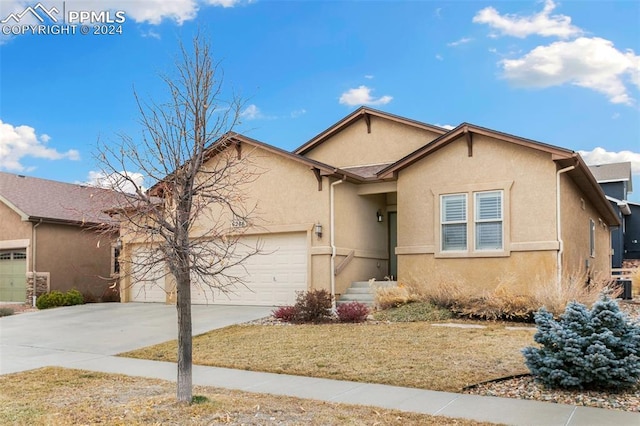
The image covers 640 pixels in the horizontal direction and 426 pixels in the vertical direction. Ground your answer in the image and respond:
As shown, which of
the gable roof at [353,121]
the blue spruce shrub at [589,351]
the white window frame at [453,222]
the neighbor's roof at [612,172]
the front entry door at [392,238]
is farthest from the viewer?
the neighbor's roof at [612,172]

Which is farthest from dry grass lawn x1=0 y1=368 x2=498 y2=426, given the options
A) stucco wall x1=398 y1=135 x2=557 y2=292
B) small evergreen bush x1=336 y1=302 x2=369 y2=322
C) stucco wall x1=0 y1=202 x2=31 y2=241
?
stucco wall x1=0 y1=202 x2=31 y2=241

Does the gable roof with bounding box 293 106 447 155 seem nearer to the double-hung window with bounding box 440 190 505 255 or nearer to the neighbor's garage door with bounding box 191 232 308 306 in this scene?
the double-hung window with bounding box 440 190 505 255

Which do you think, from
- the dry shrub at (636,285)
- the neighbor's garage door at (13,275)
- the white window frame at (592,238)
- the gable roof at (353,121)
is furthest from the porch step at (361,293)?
the neighbor's garage door at (13,275)

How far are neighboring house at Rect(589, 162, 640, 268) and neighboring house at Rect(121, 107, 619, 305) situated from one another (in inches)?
652

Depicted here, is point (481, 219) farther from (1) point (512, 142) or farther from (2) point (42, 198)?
(2) point (42, 198)

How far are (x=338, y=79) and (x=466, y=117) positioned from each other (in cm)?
406

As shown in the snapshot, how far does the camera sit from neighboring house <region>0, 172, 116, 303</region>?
2311 centimetres

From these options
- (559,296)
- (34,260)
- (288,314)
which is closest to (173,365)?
(288,314)

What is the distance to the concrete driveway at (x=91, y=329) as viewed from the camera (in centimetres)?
1147

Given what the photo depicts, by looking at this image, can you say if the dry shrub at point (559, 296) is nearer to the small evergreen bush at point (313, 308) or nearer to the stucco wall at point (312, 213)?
the small evergreen bush at point (313, 308)

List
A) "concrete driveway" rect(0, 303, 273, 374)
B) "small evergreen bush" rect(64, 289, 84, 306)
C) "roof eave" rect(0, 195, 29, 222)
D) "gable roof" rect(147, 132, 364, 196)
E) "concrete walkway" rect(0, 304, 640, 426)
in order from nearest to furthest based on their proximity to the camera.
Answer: "concrete walkway" rect(0, 304, 640, 426) < "concrete driveway" rect(0, 303, 273, 374) < "gable roof" rect(147, 132, 364, 196) < "small evergreen bush" rect(64, 289, 84, 306) < "roof eave" rect(0, 195, 29, 222)

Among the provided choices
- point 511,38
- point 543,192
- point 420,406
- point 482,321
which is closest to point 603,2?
point 511,38

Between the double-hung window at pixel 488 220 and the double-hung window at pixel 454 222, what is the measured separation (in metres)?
0.37

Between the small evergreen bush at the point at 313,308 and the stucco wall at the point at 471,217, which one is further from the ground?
the stucco wall at the point at 471,217
